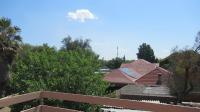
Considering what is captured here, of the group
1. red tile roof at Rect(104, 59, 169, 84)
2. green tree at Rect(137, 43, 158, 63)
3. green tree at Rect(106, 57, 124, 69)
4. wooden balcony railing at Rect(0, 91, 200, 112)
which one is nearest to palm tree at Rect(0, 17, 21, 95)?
wooden balcony railing at Rect(0, 91, 200, 112)

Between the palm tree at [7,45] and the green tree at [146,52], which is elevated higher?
the green tree at [146,52]

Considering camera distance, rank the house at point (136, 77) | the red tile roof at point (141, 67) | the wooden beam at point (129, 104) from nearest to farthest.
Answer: the wooden beam at point (129, 104)
the house at point (136, 77)
the red tile roof at point (141, 67)

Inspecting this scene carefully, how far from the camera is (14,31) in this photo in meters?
23.7

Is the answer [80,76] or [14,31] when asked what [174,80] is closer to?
[14,31]

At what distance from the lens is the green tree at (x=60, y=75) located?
9773 millimetres

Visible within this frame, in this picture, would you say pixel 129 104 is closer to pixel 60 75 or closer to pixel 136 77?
pixel 60 75

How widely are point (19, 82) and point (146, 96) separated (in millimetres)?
28129

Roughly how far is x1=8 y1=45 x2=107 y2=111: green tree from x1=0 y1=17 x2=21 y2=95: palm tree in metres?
12.5

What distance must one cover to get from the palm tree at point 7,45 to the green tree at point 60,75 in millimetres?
12502

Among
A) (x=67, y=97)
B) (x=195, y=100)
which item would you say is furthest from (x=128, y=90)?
(x=67, y=97)

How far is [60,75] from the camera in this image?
1020 centimetres

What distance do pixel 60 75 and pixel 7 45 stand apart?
1398 cm

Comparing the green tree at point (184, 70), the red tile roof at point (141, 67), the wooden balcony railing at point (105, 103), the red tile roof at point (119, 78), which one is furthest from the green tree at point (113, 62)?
the wooden balcony railing at point (105, 103)

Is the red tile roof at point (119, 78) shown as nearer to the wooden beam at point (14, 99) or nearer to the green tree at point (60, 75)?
the green tree at point (60, 75)
